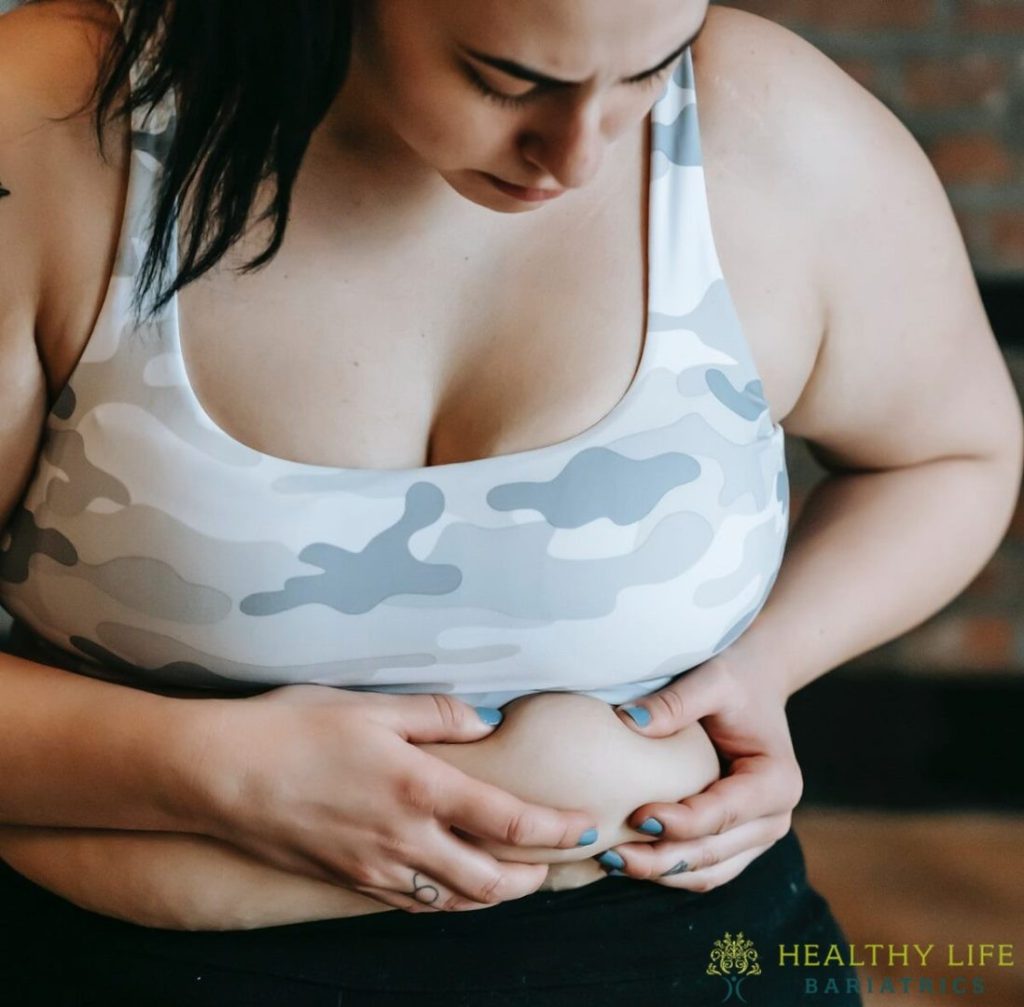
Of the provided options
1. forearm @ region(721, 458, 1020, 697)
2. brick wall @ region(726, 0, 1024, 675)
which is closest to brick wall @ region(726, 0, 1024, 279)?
brick wall @ region(726, 0, 1024, 675)

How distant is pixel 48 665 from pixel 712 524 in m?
0.44

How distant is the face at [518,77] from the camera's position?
619 mm

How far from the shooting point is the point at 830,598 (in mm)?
1037

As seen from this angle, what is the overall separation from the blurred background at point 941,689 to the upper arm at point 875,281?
105 centimetres

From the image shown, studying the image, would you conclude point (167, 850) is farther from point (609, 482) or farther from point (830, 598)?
point (830, 598)

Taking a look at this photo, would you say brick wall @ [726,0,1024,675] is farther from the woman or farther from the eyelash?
the eyelash

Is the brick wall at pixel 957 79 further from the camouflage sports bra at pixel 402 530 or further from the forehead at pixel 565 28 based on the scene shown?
the forehead at pixel 565 28

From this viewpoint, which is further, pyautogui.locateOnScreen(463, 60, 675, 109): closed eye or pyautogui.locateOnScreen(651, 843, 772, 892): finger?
pyautogui.locateOnScreen(651, 843, 772, 892): finger

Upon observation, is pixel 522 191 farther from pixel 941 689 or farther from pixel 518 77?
pixel 941 689

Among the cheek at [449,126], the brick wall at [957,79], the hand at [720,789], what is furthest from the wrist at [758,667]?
the brick wall at [957,79]

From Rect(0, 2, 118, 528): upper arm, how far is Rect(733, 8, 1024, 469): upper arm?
17.4 inches

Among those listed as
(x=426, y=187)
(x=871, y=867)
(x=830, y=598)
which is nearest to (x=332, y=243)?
(x=426, y=187)

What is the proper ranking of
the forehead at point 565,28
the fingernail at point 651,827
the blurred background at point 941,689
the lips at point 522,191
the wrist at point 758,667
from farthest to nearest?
1. the blurred background at point 941,689
2. the wrist at point 758,667
3. the fingernail at point 651,827
4. the lips at point 522,191
5. the forehead at point 565,28

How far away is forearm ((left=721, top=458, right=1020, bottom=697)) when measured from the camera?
3.38 ft
